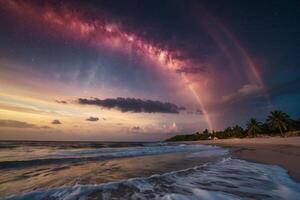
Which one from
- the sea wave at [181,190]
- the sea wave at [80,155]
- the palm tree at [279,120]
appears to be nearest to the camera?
the sea wave at [181,190]

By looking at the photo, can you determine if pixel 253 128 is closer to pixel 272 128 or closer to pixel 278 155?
pixel 272 128

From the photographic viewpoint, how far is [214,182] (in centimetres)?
823

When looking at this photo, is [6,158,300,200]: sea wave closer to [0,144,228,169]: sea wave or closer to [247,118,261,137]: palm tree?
[0,144,228,169]: sea wave

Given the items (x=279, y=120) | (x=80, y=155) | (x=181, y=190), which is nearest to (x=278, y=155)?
(x=181, y=190)

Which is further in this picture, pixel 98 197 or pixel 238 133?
pixel 238 133

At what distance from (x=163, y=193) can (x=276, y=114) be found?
7453cm

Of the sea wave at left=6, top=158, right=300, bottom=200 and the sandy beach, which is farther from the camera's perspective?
the sandy beach

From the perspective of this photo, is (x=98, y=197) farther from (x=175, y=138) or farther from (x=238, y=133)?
(x=175, y=138)

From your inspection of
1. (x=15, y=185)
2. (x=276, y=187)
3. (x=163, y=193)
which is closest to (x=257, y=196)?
(x=276, y=187)

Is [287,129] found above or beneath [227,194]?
above

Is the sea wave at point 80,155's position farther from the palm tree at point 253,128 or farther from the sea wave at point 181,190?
the palm tree at point 253,128

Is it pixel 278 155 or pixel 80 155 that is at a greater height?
pixel 80 155

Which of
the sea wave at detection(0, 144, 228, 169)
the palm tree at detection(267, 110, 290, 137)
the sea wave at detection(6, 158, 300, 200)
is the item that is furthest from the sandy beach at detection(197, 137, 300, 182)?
the palm tree at detection(267, 110, 290, 137)

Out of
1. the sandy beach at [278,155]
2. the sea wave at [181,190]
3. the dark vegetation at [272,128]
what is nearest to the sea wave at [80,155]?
the sandy beach at [278,155]
